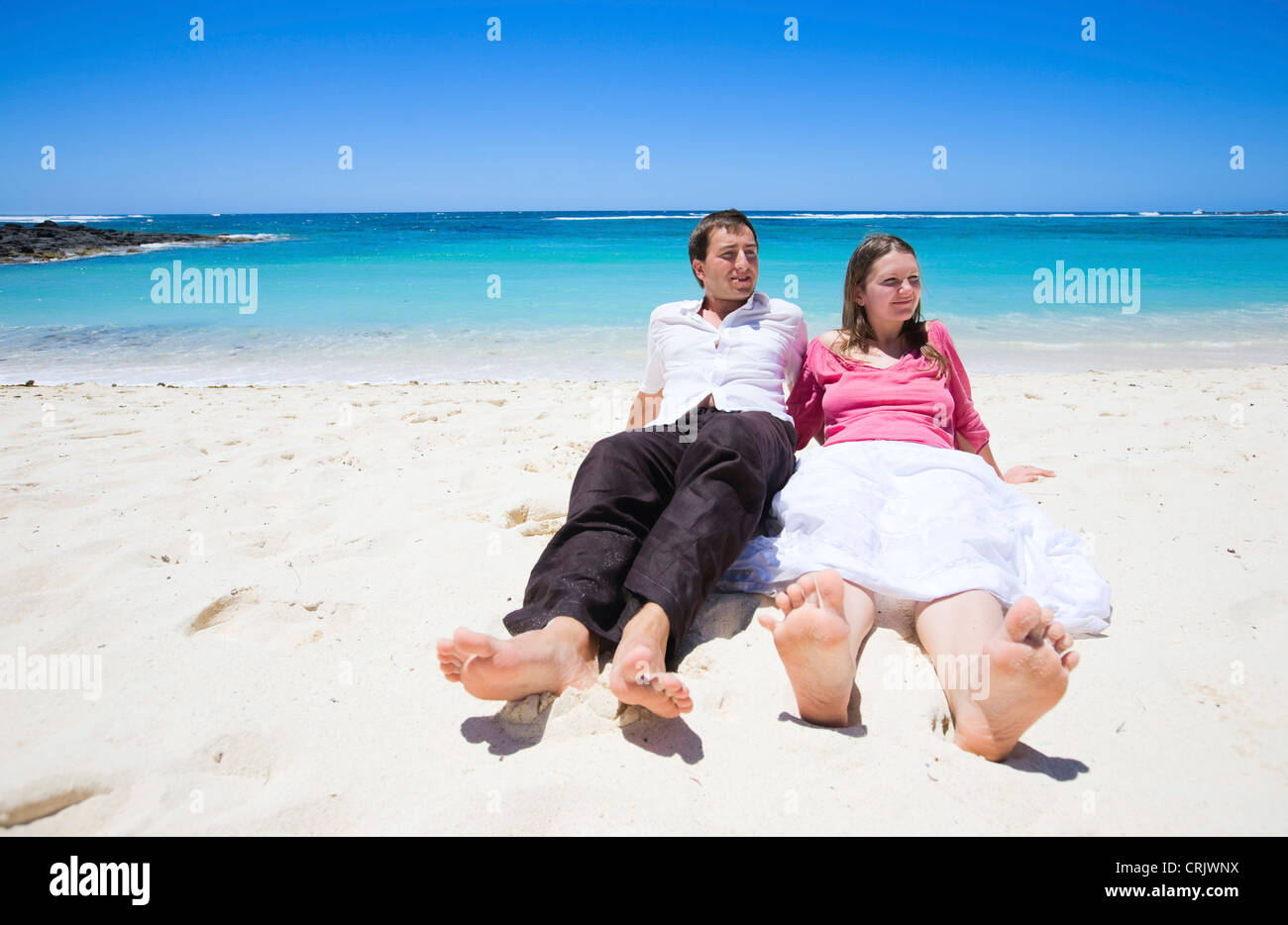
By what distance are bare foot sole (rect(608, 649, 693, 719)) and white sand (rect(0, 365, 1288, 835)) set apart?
0.13m

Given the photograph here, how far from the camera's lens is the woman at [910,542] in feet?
5.32

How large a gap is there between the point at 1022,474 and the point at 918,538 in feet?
4.76

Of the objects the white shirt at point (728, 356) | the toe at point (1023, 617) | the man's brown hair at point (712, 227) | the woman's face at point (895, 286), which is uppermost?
the man's brown hair at point (712, 227)

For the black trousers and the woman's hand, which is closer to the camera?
the black trousers

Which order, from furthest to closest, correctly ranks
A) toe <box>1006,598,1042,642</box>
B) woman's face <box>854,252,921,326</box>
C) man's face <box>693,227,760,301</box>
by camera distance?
man's face <box>693,227,760,301</box>
woman's face <box>854,252,921,326</box>
toe <box>1006,598,1042,642</box>

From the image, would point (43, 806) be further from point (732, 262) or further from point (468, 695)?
point (732, 262)

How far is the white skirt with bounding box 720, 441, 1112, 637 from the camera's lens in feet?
6.70

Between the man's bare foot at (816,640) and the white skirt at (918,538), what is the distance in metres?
0.44

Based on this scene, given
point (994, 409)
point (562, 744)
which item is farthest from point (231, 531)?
point (994, 409)

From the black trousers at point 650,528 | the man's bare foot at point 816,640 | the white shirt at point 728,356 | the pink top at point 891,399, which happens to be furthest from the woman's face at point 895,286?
the man's bare foot at point 816,640

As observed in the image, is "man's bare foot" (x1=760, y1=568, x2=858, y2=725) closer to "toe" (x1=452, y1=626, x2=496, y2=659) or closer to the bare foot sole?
the bare foot sole

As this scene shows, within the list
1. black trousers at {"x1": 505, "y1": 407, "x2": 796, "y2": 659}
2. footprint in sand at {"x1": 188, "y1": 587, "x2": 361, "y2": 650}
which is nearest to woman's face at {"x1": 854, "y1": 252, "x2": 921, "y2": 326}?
black trousers at {"x1": 505, "y1": 407, "x2": 796, "y2": 659}

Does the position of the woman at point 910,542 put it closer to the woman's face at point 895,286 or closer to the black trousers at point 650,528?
the woman's face at point 895,286

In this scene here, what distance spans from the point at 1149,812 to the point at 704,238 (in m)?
2.44
